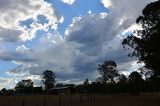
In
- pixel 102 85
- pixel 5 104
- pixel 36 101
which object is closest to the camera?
pixel 5 104

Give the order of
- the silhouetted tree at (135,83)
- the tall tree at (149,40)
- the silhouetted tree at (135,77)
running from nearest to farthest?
the tall tree at (149,40)
the silhouetted tree at (135,83)
the silhouetted tree at (135,77)

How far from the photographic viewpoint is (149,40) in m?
55.7

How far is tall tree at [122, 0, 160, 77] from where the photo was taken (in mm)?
53938

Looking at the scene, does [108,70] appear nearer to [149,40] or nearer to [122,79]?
[122,79]

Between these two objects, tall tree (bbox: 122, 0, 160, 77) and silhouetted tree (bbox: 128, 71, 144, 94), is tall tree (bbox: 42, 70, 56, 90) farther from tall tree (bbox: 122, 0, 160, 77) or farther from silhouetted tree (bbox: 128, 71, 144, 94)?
tall tree (bbox: 122, 0, 160, 77)

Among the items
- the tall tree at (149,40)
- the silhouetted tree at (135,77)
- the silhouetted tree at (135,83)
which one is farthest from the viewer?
the silhouetted tree at (135,77)

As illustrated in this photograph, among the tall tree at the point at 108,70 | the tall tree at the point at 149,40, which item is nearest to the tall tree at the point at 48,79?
the tall tree at the point at 108,70

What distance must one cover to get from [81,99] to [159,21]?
1685 cm

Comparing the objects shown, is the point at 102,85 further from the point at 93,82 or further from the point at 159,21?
the point at 159,21

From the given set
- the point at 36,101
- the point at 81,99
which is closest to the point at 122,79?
Answer: the point at 81,99

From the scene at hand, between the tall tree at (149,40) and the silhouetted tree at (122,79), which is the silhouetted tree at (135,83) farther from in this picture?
the tall tree at (149,40)

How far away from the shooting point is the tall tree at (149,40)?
53938 millimetres

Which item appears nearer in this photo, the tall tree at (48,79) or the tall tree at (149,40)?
the tall tree at (149,40)

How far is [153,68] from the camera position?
2211 inches
